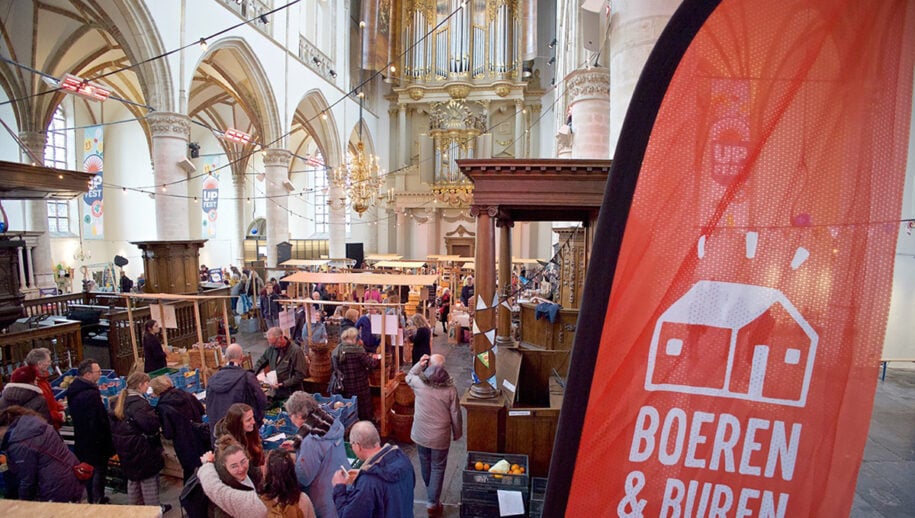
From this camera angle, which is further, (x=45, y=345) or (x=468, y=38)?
(x=468, y=38)

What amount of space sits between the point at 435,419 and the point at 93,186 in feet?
71.4

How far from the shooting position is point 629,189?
597mm

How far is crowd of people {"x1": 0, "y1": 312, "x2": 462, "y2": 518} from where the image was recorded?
2428 millimetres

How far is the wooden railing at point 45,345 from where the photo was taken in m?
6.25

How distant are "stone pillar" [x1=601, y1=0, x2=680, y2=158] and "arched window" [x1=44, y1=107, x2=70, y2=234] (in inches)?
890

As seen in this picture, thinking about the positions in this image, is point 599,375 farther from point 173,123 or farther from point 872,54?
point 173,123

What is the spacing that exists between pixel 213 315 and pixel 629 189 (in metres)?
11.9

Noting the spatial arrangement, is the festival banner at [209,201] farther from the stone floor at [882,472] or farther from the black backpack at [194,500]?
the black backpack at [194,500]

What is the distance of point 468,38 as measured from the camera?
21.6 m

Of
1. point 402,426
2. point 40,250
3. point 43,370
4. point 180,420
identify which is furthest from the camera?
point 40,250

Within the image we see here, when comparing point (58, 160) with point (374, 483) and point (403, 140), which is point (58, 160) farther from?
point (374, 483)

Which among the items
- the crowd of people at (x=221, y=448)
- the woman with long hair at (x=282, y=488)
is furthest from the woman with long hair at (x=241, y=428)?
the woman with long hair at (x=282, y=488)

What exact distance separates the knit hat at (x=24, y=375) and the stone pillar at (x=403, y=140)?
66.7 feet

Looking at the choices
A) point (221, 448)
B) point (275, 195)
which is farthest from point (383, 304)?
point (275, 195)
